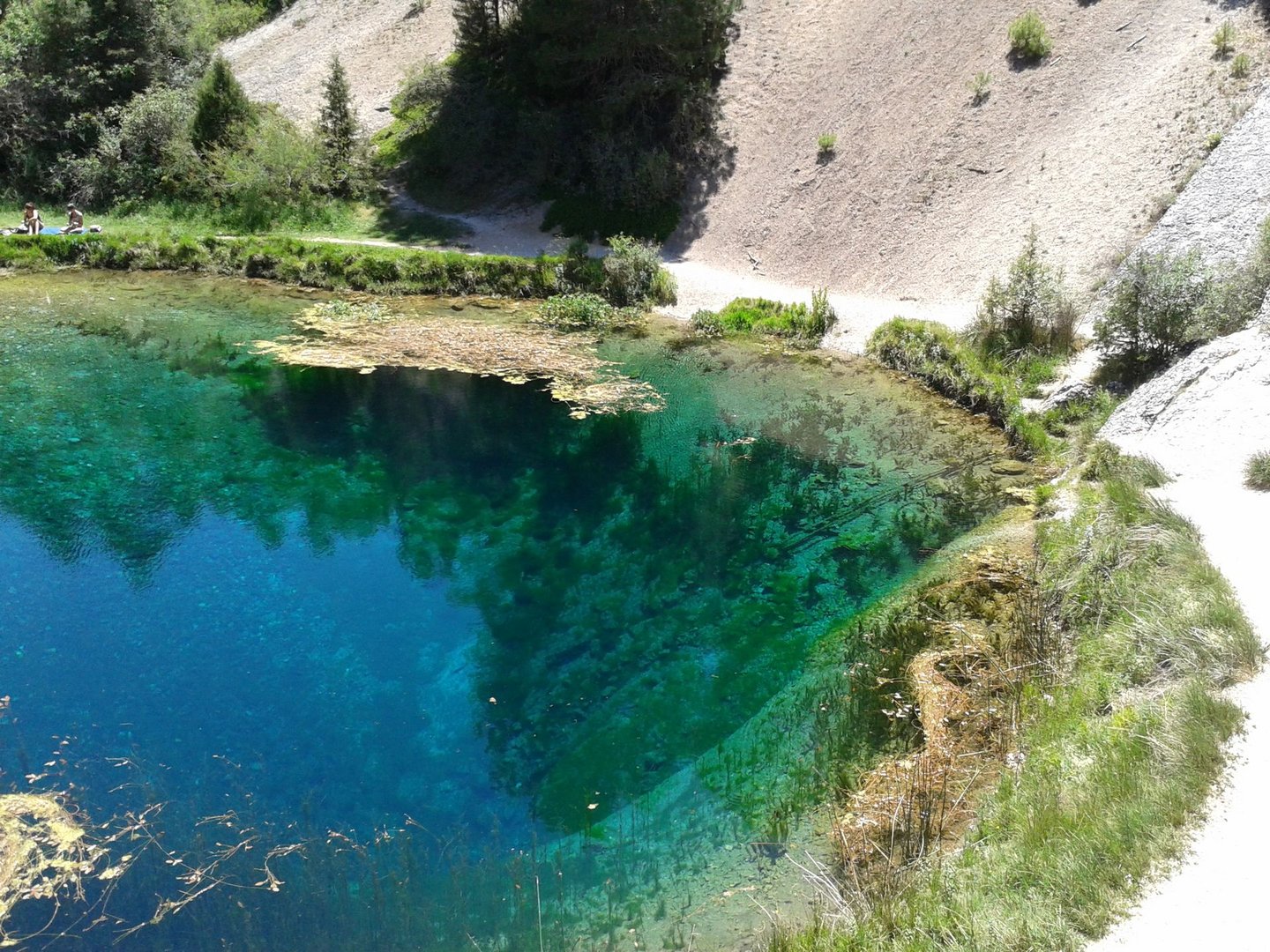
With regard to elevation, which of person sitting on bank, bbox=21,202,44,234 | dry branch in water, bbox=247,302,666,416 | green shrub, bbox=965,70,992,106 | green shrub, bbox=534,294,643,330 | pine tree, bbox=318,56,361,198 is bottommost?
dry branch in water, bbox=247,302,666,416

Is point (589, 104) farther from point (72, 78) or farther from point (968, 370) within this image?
point (72, 78)

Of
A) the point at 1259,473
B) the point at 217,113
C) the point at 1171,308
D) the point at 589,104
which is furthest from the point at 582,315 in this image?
the point at 217,113

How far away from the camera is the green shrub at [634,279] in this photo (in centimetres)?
2759

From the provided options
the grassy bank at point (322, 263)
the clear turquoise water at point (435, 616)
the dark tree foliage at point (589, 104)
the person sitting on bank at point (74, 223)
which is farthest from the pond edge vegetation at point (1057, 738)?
the person sitting on bank at point (74, 223)

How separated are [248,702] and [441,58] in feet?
119

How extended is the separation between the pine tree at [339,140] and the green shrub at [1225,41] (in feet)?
90.4

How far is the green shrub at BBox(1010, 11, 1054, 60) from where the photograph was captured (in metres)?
29.4

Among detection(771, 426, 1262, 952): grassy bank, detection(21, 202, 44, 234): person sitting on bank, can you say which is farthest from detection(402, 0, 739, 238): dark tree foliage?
detection(771, 426, 1262, 952): grassy bank

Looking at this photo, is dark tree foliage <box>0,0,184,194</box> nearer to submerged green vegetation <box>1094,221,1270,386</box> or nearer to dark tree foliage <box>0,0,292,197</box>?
dark tree foliage <box>0,0,292,197</box>

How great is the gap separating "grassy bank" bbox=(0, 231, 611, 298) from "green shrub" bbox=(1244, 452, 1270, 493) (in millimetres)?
18141

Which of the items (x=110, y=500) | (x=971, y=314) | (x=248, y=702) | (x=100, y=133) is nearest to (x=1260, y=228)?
(x=971, y=314)

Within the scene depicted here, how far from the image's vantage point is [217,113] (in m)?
35.2

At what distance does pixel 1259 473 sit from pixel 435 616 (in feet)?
38.6

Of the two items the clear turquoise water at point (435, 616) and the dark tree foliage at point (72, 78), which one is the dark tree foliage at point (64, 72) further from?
the clear turquoise water at point (435, 616)
